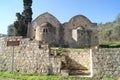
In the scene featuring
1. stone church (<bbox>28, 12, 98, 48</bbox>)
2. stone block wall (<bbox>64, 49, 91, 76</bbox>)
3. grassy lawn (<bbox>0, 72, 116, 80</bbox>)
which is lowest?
grassy lawn (<bbox>0, 72, 116, 80</bbox>)

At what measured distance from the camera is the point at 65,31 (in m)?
45.2

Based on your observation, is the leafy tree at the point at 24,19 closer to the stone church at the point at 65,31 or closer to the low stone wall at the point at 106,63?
the stone church at the point at 65,31

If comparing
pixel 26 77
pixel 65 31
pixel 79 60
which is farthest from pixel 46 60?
pixel 65 31

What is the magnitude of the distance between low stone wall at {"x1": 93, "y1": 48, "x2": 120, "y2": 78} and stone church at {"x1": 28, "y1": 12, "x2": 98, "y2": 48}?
2535cm

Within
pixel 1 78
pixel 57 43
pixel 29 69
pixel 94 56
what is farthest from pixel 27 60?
pixel 57 43

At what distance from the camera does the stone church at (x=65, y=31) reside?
136ft

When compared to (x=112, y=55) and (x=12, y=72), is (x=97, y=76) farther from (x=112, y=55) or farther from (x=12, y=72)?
(x=12, y=72)

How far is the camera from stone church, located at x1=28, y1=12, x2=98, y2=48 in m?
41.4

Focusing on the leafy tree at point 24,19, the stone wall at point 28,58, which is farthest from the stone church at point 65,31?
the stone wall at point 28,58

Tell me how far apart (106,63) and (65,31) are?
3022 cm

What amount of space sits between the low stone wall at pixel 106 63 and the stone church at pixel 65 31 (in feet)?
83.2

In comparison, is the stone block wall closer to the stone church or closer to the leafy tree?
the stone church

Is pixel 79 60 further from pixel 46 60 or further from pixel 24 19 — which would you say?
pixel 24 19

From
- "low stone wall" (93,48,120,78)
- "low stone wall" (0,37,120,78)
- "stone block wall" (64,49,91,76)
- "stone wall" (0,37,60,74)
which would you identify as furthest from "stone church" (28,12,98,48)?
"low stone wall" (93,48,120,78)
